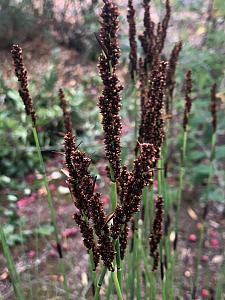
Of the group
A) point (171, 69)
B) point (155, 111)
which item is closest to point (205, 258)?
point (171, 69)

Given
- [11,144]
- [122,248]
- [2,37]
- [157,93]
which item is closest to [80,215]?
[122,248]

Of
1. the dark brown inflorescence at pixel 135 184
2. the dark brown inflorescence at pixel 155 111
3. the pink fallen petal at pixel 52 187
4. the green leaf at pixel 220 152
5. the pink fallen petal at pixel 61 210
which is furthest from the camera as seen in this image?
the pink fallen petal at pixel 52 187

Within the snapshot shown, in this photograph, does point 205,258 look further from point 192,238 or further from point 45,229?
point 45,229

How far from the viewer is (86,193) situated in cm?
60

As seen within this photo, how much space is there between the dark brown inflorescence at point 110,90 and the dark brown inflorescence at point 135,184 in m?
0.04

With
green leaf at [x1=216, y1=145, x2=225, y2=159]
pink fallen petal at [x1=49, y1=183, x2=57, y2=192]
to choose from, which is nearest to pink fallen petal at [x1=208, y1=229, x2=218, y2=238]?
green leaf at [x1=216, y1=145, x2=225, y2=159]

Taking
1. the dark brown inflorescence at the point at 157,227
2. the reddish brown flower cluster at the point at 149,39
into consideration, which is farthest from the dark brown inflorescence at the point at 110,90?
the reddish brown flower cluster at the point at 149,39

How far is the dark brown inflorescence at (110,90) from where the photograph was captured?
1.95 feet

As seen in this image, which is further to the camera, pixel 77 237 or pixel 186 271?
pixel 77 237

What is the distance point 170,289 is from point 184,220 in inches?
53.4

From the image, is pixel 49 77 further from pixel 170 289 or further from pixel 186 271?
pixel 170 289

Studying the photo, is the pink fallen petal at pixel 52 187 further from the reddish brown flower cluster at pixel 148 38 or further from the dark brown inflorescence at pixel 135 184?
the dark brown inflorescence at pixel 135 184

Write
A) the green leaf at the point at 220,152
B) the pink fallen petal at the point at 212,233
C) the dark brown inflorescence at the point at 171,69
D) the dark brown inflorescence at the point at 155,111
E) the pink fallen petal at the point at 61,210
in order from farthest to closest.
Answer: the pink fallen petal at the point at 61,210 < the pink fallen petal at the point at 212,233 < the green leaf at the point at 220,152 < the dark brown inflorescence at the point at 171,69 < the dark brown inflorescence at the point at 155,111

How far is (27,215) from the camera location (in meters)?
2.60
